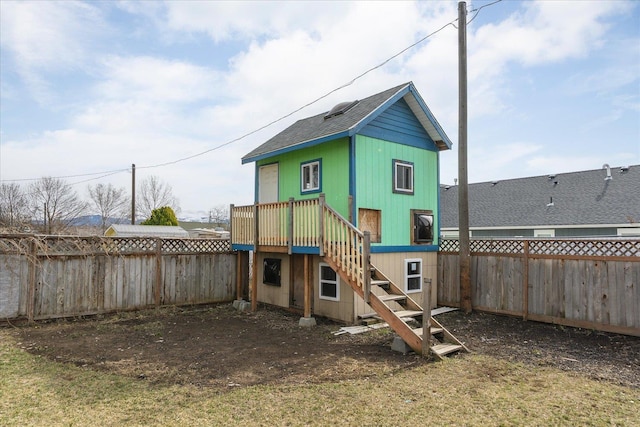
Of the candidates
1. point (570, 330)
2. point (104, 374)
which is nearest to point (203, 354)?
point (104, 374)

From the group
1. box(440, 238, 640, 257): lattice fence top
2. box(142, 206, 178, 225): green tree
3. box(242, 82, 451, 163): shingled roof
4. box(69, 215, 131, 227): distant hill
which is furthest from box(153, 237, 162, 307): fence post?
box(69, 215, 131, 227): distant hill

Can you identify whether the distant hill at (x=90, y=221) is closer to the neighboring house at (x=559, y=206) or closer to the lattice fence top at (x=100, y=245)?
the lattice fence top at (x=100, y=245)

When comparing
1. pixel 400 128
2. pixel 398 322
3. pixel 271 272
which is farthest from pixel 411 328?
pixel 400 128

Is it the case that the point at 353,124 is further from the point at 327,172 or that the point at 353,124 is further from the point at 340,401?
the point at 340,401

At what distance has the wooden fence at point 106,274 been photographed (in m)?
8.73

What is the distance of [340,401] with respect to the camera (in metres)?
4.53

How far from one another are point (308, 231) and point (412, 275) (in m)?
3.24

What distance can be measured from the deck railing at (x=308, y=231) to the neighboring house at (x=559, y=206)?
48.9ft

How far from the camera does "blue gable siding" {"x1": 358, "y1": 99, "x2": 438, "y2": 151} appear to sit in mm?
9664

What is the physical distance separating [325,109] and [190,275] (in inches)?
268

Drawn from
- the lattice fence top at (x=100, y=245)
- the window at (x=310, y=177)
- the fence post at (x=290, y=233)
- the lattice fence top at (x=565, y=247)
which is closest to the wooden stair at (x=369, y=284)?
the fence post at (x=290, y=233)

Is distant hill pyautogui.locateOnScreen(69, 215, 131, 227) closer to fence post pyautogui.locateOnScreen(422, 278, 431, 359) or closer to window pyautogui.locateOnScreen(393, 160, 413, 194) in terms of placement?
window pyautogui.locateOnScreen(393, 160, 413, 194)

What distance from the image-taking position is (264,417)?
4094mm

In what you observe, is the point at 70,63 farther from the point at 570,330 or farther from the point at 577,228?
the point at 577,228
